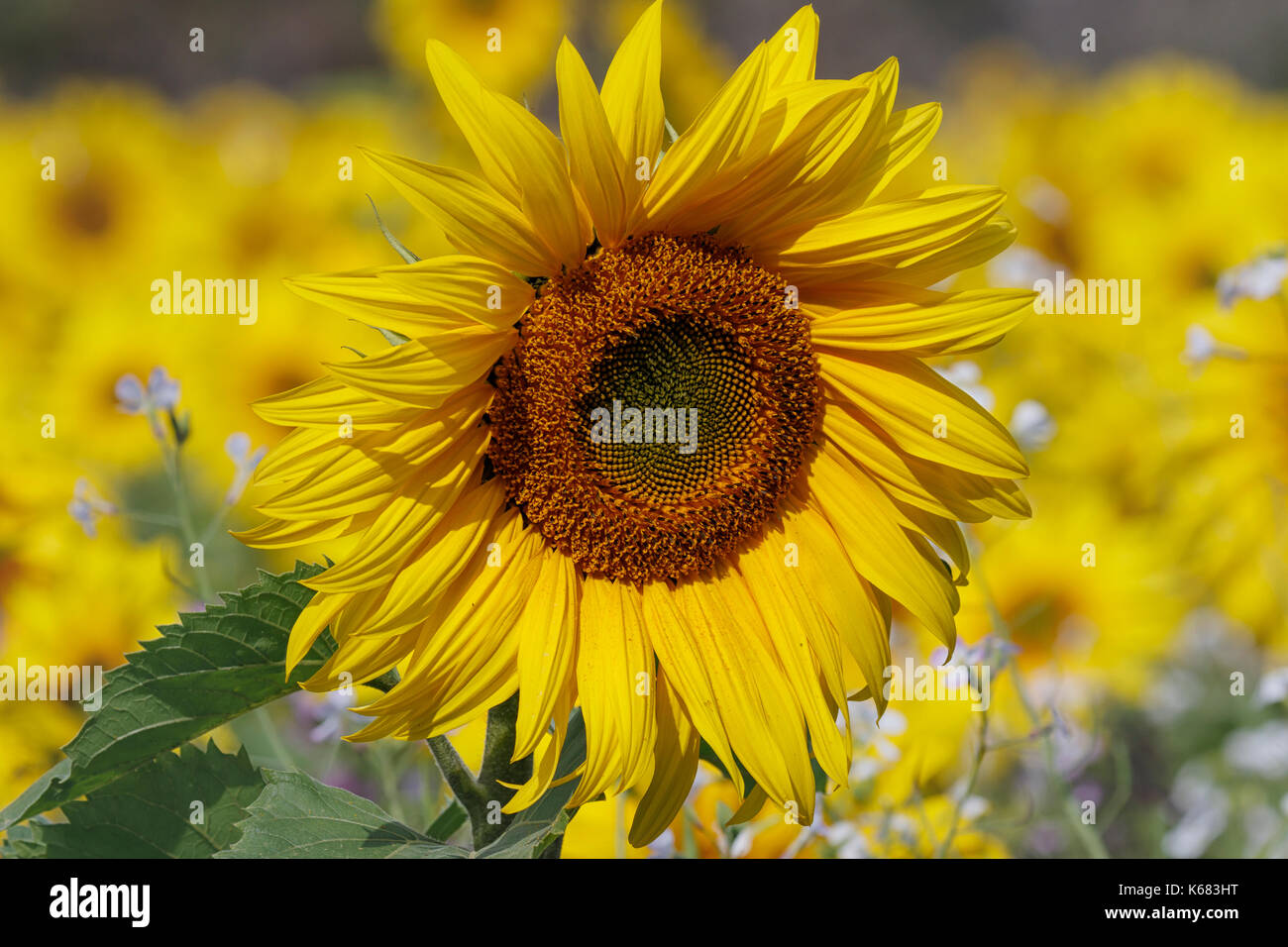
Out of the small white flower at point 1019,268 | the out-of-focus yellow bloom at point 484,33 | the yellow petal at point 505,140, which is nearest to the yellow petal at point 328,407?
the yellow petal at point 505,140

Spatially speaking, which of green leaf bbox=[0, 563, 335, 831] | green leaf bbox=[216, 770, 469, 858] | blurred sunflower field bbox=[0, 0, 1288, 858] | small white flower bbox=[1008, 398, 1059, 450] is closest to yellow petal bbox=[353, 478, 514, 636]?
green leaf bbox=[0, 563, 335, 831]

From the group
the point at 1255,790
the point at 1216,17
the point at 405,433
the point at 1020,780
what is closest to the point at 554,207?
the point at 405,433

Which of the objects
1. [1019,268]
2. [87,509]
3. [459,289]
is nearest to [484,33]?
[1019,268]

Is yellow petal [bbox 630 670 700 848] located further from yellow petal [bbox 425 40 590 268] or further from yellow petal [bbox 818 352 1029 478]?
yellow petal [bbox 425 40 590 268]

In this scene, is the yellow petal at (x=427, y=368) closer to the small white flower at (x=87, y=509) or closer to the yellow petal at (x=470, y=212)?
the yellow petal at (x=470, y=212)

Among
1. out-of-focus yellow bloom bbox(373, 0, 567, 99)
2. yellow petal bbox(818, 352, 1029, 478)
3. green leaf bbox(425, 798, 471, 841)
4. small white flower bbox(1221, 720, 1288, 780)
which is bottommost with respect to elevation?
small white flower bbox(1221, 720, 1288, 780)

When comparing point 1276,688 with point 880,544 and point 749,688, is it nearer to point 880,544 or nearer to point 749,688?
point 880,544
